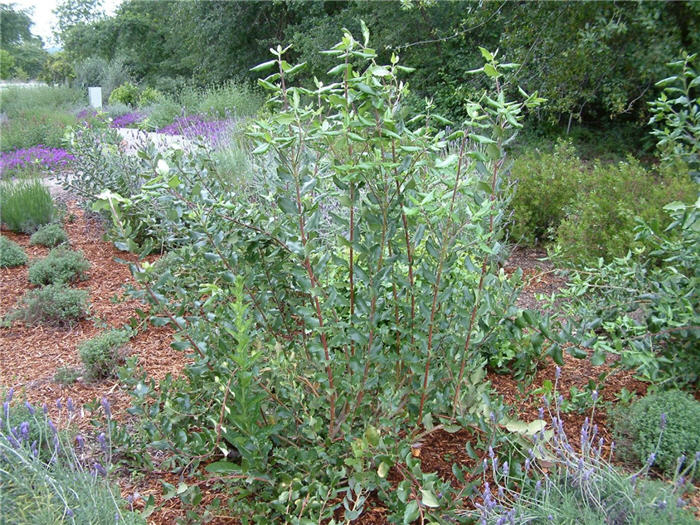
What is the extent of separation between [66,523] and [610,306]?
89.3 inches

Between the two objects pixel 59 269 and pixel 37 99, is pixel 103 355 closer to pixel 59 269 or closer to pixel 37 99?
pixel 59 269

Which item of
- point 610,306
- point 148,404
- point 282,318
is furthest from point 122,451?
point 610,306

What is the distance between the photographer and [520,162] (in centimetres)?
585

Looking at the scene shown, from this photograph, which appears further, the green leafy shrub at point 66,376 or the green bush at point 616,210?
the green bush at point 616,210

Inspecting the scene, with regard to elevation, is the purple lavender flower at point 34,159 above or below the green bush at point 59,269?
above

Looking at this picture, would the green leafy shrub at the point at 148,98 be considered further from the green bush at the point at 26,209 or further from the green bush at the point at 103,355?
the green bush at the point at 103,355

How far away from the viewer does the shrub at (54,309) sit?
149 inches

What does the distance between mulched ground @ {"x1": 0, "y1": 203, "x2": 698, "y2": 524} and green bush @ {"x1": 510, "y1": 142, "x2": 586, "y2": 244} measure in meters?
0.26

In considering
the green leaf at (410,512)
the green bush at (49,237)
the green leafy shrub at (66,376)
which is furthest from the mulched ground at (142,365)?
the green bush at (49,237)

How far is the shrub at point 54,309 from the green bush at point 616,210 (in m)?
3.27

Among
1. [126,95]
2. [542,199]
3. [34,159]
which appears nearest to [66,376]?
[542,199]

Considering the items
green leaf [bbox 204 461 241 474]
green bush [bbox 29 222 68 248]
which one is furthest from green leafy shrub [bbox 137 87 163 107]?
green leaf [bbox 204 461 241 474]

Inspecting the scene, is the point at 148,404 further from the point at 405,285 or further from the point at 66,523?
the point at 405,285

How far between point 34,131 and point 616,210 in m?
11.9
